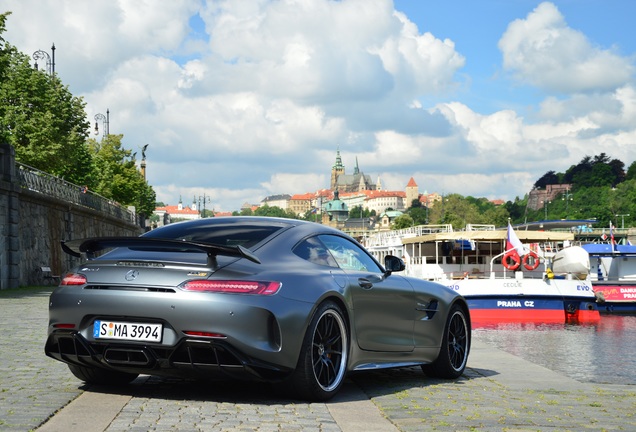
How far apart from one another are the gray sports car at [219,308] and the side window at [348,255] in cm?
2

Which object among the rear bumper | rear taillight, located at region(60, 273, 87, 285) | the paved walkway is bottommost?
the paved walkway

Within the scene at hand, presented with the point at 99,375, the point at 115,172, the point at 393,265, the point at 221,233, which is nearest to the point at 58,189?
the point at 393,265

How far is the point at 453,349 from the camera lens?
9.29m

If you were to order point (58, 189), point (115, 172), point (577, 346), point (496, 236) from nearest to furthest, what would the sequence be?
1. point (577, 346)
2. point (496, 236)
3. point (58, 189)
4. point (115, 172)

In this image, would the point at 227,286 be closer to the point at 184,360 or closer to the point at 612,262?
the point at 184,360

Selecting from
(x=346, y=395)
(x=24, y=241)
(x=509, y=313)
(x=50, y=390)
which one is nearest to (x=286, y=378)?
(x=346, y=395)

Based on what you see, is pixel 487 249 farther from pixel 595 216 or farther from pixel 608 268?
pixel 595 216

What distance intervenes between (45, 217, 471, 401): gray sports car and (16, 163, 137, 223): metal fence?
99.4 feet

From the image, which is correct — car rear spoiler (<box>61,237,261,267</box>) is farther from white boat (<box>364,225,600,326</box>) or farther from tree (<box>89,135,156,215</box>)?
tree (<box>89,135,156,215</box>)

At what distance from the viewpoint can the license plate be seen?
21.8 ft

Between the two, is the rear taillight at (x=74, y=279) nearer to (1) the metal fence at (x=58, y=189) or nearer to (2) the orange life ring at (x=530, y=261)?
(1) the metal fence at (x=58, y=189)

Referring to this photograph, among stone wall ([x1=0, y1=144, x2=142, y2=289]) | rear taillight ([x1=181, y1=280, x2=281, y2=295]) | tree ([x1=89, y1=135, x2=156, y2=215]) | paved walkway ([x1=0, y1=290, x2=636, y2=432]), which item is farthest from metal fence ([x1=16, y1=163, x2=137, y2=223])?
rear taillight ([x1=181, y1=280, x2=281, y2=295])

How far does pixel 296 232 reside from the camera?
7621 mm

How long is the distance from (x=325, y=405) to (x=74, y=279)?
2.00 m
